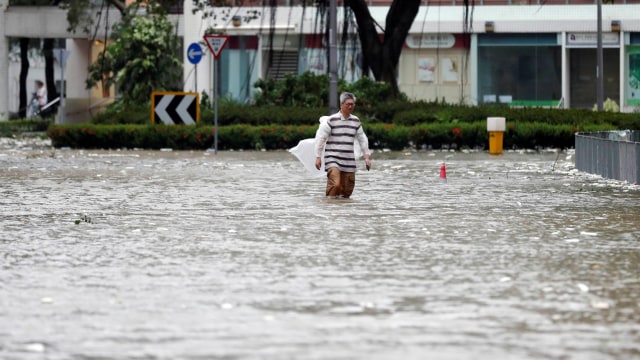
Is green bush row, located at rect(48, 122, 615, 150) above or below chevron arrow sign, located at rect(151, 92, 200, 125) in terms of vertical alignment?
below

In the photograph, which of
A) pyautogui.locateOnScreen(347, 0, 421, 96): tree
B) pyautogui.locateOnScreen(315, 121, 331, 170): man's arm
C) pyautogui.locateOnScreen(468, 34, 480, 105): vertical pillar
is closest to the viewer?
pyautogui.locateOnScreen(315, 121, 331, 170): man's arm

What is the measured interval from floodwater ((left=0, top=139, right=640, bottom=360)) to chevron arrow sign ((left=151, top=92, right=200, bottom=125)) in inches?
611

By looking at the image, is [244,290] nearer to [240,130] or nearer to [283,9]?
[240,130]

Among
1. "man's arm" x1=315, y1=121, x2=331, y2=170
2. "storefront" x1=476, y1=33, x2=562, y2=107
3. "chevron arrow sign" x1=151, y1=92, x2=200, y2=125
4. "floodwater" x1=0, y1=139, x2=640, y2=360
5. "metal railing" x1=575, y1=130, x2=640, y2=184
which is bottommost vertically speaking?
"floodwater" x1=0, y1=139, x2=640, y2=360

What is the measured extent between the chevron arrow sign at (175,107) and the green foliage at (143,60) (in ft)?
36.9

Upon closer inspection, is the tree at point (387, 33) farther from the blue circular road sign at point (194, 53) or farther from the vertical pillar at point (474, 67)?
the vertical pillar at point (474, 67)

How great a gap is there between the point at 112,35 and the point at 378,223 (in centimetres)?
4090

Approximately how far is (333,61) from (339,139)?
19360mm

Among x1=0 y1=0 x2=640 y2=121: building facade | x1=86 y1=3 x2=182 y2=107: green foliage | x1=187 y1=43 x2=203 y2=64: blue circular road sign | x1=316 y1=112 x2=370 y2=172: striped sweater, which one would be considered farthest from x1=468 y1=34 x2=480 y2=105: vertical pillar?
x1=316 y1=112 x2=370 y2=172: striped sweater

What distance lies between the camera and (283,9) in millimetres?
65188

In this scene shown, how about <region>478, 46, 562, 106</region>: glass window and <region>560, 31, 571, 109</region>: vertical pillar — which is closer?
<region>560, 31, 571, 109</region>: vertical pillar

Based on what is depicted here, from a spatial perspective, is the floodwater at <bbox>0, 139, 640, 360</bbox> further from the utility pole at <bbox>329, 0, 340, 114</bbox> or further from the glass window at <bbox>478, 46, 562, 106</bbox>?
the glass window at <bbox>478, 46, 562, 106</bbox>

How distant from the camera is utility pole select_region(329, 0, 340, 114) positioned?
4072 centimetres

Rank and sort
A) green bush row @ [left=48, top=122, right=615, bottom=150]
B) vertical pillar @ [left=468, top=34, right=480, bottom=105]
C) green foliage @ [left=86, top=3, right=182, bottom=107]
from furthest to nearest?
vertical pillar @ [left=468, top=34, right=480, bottom=105] < green foliage @ [left=86, top=3, right=182, bottom=107] < green bush row @ [left=48, top=122, right=615, bottom=150]
